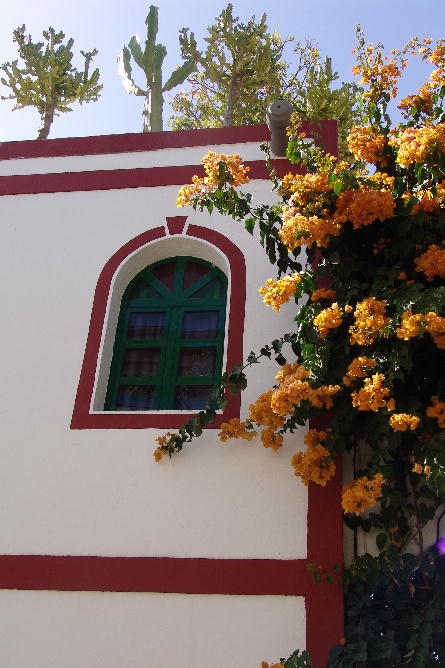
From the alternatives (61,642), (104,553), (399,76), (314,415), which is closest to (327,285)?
(314,415)

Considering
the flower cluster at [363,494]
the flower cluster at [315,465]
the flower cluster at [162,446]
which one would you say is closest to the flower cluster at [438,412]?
the flower cluster at [363,494]

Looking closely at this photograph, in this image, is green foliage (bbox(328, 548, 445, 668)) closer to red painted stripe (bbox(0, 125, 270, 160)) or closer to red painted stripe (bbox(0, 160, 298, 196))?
red painted stripe (bbox(0, 160, 298, 196))

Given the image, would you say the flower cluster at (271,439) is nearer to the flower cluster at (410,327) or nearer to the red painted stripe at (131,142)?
the flower cluster at (410,327)

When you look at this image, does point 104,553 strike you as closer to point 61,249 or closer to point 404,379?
point 404,379

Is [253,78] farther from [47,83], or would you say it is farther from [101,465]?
[101,465]

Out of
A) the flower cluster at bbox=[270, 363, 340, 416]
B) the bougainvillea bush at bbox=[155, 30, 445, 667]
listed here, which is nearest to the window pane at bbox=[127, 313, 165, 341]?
the bougainvillea bush at bbox=[155, 30, 445, 667]

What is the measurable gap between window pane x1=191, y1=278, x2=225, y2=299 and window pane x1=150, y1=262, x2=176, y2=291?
248 millimetres

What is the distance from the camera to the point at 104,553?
4.40 metres

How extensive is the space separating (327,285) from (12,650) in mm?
2964

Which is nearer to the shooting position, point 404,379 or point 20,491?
point 404,379

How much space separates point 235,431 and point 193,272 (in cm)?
174

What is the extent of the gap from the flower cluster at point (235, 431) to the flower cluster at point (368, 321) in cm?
98

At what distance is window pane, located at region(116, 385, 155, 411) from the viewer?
5.22 meters

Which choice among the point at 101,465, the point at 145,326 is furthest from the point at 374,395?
the point at 145,326
